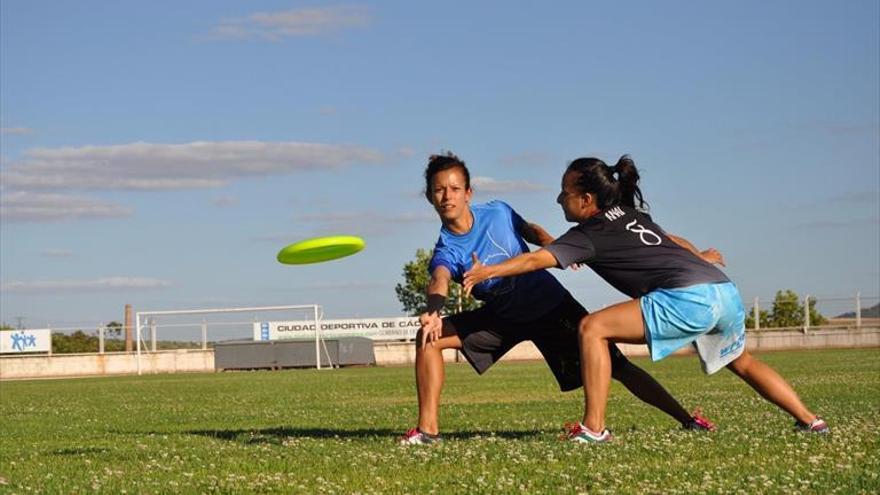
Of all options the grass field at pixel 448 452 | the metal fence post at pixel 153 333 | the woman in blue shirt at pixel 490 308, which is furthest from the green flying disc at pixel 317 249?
the metal fence post at pixel 153 333

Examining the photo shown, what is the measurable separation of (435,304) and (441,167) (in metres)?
1.23

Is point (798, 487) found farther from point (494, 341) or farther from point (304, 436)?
point (304, 436)

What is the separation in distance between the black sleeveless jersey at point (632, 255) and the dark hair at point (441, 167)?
126cm

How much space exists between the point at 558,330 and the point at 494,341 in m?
0.52

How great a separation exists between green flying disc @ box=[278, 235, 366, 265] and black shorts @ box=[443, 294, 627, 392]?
7556 millimetres

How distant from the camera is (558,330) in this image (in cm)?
1009

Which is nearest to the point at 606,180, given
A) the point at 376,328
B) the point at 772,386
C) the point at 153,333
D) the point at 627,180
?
the point at 627,180

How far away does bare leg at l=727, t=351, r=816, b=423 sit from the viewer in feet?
31.4

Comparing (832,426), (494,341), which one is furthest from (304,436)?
(832,426)

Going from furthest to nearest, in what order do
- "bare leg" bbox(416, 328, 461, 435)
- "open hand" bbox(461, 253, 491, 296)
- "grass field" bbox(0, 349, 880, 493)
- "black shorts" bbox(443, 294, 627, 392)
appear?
"black shorts" bbox(443, 294, 627, 392) < "bare leg" bbox(416, 328, 461, 435) < "open hand" bbox(461, 253, 491, 296) < "grass field" bbox(0, 349, 880, 493)

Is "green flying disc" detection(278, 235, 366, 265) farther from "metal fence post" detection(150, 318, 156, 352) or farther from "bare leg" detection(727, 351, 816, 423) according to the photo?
"metal fence post" detection(150, 318, 156, 352)

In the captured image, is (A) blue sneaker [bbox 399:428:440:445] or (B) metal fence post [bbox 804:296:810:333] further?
(B) metal fence post [bbox 804:296:810:333]

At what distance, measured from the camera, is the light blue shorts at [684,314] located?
898 centimetres

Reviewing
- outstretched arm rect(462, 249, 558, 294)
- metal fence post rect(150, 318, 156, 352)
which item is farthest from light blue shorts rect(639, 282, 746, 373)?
metal fence post rect(150, 318, 156, 352)
